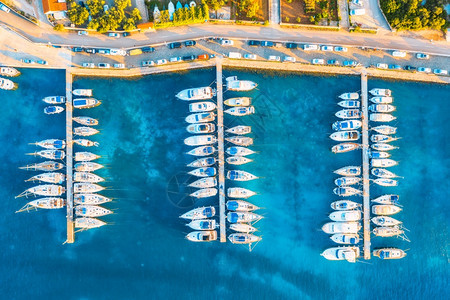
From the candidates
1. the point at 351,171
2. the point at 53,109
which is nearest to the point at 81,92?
the point at 53,109

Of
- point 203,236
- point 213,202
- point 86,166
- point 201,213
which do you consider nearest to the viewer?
point 203,236

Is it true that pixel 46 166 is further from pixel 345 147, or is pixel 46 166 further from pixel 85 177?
pixel 345 147

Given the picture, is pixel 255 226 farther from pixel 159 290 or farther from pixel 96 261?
pixel 96 261

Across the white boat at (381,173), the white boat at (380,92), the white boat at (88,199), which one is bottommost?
the white boat at (88,199)

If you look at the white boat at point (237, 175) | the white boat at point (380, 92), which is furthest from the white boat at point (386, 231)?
the white boat at point (237, 175)

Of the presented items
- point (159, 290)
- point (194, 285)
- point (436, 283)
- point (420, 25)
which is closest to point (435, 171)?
point (436, 283)

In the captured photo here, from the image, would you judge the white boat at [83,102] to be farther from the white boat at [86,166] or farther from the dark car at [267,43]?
the dark car at [267,43]
